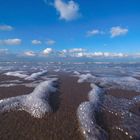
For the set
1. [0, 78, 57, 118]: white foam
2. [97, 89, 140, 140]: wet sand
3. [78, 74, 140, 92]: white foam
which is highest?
[0, 78, 57, 118]: white foam

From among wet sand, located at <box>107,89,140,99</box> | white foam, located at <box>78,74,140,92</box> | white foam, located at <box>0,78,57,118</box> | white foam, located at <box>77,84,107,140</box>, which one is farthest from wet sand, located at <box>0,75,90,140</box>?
white foam, located at <box>78,74,140,92</box>

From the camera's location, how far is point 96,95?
33719 mm

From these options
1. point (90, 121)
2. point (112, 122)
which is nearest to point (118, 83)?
point (112, 122)

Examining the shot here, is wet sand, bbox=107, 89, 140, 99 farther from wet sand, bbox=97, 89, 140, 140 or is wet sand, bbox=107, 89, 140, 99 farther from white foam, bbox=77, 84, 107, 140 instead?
white foam, bbox=77, 84, 107, 140

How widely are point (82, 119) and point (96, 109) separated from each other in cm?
Result: 371

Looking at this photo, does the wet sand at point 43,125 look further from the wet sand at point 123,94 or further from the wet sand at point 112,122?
the wet sand at point 123,94

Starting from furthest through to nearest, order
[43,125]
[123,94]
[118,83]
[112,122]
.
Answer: [118,83] < [123,94] < [112,122] < [43,125]

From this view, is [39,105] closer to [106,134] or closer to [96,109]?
[96,109]

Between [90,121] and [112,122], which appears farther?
[112,122]

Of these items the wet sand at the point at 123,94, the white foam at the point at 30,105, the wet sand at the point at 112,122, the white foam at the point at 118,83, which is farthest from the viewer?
the white foam at the point at 118,83

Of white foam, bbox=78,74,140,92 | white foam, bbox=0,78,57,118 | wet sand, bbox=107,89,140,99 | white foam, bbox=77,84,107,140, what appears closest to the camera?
white foam, bbox=77,84,107,140

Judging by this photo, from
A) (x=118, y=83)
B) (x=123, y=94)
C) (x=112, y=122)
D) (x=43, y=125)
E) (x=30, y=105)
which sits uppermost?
(x=30, y=105)

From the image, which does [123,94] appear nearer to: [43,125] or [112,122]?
[112,122]

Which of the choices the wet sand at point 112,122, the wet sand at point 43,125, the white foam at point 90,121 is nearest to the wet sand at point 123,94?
the wet sand at point 112,122
